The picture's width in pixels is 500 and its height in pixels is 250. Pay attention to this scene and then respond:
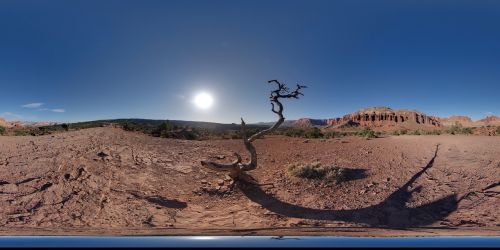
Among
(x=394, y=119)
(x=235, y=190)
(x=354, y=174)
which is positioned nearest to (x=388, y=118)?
(x=394, y=119)

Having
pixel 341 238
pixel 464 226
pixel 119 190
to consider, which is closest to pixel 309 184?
pixel 464 226

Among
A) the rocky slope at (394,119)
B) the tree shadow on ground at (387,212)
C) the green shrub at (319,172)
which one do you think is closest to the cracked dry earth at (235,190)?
the tree shadow on ground at (387,212)

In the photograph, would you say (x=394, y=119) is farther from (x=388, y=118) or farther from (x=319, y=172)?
(x=319, y=172)

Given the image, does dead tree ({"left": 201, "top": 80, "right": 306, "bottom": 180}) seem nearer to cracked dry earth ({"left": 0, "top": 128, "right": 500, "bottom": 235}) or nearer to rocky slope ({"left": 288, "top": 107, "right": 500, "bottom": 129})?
cracked dry earth ({"left": 0, "top": 128, "right": 500, "bottom": 235})

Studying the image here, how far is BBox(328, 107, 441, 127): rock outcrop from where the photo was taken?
85756mm

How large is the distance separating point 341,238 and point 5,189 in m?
11.4

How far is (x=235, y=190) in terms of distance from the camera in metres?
11.3

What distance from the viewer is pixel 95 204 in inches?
389

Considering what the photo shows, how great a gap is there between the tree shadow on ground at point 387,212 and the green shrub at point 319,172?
1627mm

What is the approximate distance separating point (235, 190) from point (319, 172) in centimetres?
248

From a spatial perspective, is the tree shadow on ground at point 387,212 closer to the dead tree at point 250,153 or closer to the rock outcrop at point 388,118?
the dead tree at point 250,153

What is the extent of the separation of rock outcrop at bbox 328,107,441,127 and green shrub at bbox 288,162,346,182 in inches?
2953

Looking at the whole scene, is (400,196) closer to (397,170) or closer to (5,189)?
(397,170)

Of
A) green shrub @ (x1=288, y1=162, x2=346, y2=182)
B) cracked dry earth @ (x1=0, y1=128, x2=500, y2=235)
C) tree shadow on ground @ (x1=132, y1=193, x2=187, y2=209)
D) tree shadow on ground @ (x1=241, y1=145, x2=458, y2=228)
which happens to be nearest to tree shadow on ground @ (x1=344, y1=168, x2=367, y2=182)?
cracked dry earth @ (x1=0, y1=128, x2=500, y2=235)
